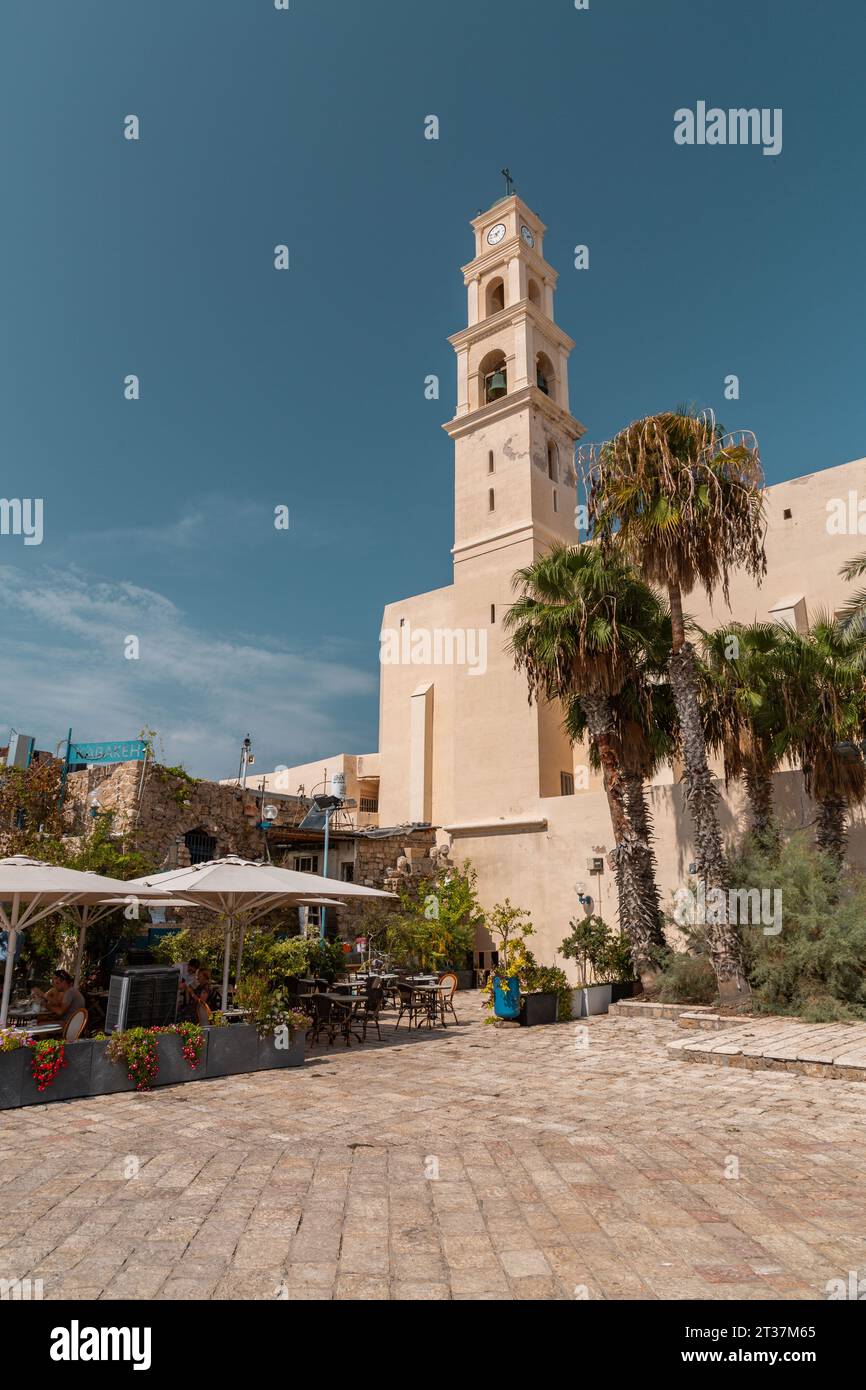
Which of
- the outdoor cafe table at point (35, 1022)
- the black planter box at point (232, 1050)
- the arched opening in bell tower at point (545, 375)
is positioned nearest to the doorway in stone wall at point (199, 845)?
the outdoor cafe table at point (35, 1022)

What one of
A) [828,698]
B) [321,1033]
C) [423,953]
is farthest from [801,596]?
[321,1033]

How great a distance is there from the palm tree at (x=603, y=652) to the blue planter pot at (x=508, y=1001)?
3440mm

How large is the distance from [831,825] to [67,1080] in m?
13.7

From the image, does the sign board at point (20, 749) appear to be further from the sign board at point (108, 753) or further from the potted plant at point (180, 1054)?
the potted plant at point (180, 1054)

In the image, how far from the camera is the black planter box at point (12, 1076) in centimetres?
748

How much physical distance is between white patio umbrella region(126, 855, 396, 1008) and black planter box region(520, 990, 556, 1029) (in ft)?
13.4

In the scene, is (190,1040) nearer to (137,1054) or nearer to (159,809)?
(137,1054)

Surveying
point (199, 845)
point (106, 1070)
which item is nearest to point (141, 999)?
point (106, 1070)

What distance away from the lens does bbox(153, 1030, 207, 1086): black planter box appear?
861 centimetres

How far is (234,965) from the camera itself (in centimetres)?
1312

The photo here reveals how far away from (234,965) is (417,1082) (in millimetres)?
5332

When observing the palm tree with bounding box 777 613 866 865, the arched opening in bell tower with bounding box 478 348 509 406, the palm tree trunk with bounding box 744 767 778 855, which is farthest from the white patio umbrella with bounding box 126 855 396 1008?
the arched opening in bell tower with bounding box 478 348 509 406

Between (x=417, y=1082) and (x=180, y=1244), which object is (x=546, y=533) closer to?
(x=417, y=1082)

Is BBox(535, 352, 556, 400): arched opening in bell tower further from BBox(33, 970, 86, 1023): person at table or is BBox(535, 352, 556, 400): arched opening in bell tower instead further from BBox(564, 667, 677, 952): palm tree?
BBox(33, 970, 86, 1023): person at table
